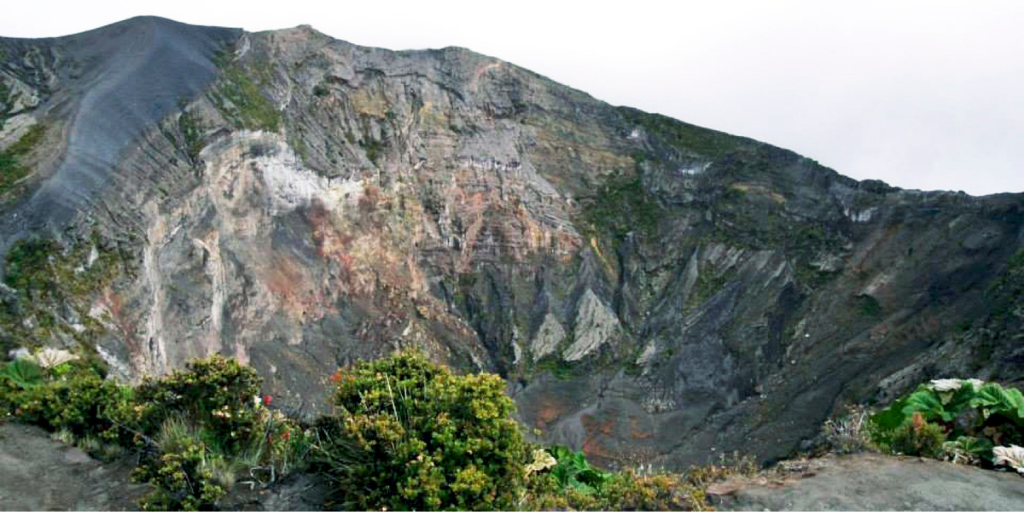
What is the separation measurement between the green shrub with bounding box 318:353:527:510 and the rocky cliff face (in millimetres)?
16070

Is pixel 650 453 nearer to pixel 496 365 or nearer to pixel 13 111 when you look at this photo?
pixel 496 365

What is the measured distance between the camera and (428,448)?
33.8ft

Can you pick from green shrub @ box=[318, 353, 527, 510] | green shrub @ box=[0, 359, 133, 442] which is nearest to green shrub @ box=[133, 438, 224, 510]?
green shrub @ box=[318, 353, 527, 510]

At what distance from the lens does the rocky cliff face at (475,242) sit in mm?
30703

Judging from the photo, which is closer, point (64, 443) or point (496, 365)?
point (64, 443)

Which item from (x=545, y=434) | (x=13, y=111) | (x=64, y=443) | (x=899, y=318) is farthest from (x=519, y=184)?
(x=64, y=443)

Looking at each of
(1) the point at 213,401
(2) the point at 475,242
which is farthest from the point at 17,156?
(1) the point at 213,401

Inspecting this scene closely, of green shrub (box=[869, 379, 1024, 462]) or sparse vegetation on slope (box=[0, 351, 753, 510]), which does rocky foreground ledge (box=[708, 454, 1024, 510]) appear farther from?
sparse vegetation on slope (box=[0, 351, 753, 510])

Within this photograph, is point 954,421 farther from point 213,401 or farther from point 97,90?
point 97,90

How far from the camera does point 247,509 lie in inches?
421

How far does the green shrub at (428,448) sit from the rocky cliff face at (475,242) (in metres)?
16.1

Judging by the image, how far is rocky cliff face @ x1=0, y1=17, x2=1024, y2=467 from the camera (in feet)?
101

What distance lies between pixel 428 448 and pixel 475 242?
34433mm

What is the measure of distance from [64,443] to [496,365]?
95.8 ft
